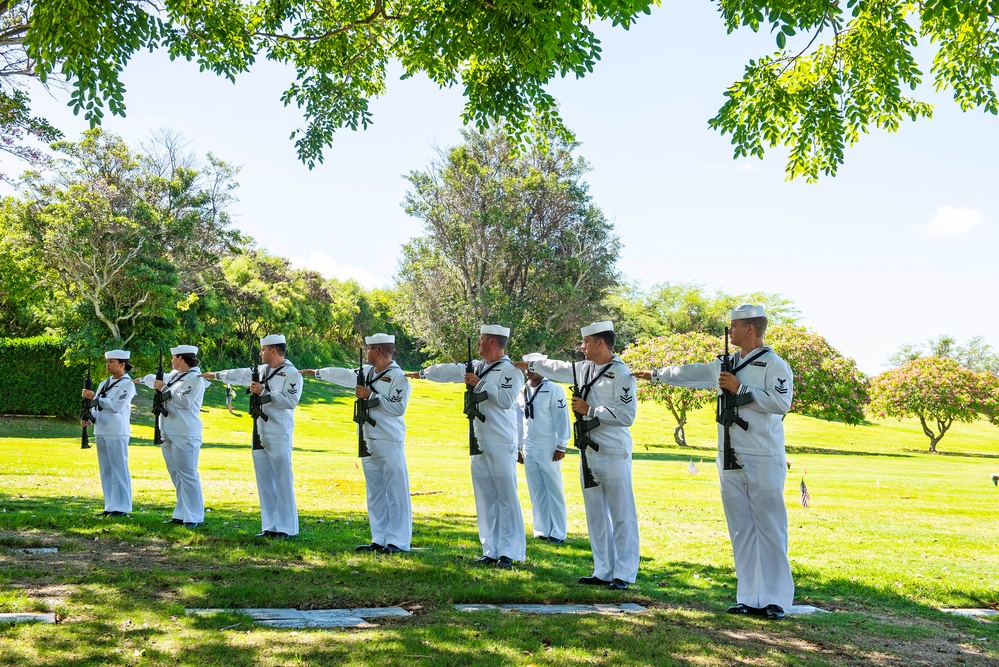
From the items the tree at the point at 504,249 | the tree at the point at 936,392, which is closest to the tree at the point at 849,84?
the tree at the point at 504,249

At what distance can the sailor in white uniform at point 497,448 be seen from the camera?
9.81m

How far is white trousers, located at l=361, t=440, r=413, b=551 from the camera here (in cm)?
→ 1041

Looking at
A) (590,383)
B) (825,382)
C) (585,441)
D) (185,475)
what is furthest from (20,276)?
(825,382)

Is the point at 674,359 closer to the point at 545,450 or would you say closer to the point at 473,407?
the point at 545,450

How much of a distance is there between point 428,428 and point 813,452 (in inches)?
829

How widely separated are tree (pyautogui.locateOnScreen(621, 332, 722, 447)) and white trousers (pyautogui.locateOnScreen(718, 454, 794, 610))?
32.2 metres

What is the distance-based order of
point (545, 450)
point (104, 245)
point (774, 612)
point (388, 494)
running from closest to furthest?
point (774, 612)
point (388, 494)
point (545, 450)
point (104, 245)

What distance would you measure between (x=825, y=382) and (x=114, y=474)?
41.0 meters

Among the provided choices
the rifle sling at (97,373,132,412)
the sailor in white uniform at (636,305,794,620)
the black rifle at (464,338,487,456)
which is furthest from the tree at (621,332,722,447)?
the sailor in white uniform at (636,305,794,620)

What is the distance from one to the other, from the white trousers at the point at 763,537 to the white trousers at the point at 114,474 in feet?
29.5

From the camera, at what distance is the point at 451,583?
850cm

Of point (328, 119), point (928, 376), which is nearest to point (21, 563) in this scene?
point (328, 119)

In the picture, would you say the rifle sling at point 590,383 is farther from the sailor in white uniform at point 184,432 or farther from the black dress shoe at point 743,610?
the sailor in white uniform at point 184,432

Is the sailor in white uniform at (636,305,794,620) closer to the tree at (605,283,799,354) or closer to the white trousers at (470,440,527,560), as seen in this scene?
the white trousers at (470,440,527,560)
